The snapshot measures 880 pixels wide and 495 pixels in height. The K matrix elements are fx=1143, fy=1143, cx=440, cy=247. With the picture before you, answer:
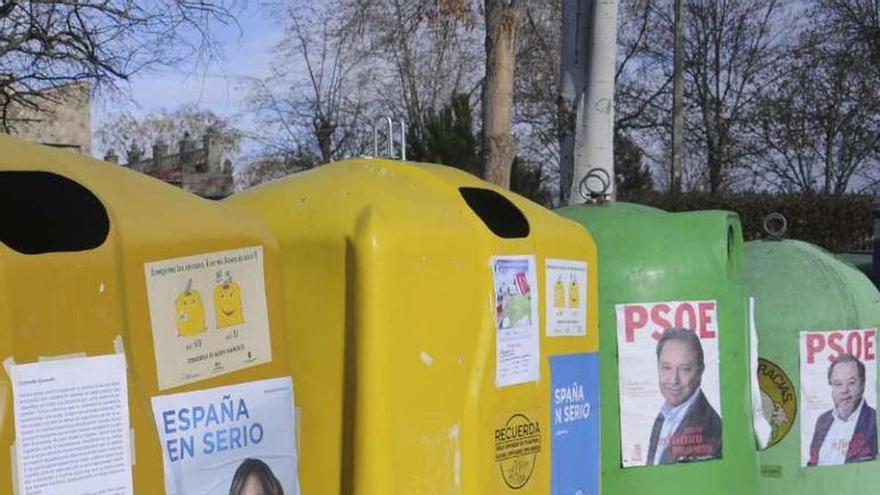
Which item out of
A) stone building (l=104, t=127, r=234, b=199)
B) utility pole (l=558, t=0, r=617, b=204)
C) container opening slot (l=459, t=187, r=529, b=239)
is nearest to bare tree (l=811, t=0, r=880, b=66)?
stone building (l=104, t=127, r=234, b=199)

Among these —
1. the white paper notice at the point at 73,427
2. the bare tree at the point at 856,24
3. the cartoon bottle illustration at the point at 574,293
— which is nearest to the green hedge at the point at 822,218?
the bare tree at the point at 856,24

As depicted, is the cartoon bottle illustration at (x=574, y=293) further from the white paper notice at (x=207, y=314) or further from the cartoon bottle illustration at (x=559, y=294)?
the white paper notice at (x=207, y=314)

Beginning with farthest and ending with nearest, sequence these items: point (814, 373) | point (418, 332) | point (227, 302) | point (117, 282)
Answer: point (814, 373), point (418, 332), point (227, 302), point (117, 282)

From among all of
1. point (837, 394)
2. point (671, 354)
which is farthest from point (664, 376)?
point (837, 394)

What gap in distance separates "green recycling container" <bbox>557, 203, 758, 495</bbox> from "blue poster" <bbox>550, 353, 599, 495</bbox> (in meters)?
0.22

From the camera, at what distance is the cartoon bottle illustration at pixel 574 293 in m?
3.54

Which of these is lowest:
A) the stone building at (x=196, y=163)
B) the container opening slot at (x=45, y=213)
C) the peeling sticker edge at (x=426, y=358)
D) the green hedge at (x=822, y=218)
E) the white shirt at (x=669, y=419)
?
the white shirt at (x=669, y=419)

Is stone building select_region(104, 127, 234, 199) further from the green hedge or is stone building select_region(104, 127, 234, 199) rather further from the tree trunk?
the tree trunk

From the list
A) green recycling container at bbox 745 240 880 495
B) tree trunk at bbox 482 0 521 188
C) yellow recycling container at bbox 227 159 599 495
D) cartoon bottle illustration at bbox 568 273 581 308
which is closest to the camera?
yellow recycling container at bbox 227 159 599 495

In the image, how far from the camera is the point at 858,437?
4.60m

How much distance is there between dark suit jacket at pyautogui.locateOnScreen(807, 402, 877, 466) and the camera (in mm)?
4527

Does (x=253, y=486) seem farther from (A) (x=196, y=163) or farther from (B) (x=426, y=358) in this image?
(A) (x=196, y=163)

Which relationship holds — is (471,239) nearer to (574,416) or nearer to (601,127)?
(574,416)

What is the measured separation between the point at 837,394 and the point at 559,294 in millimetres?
1656
